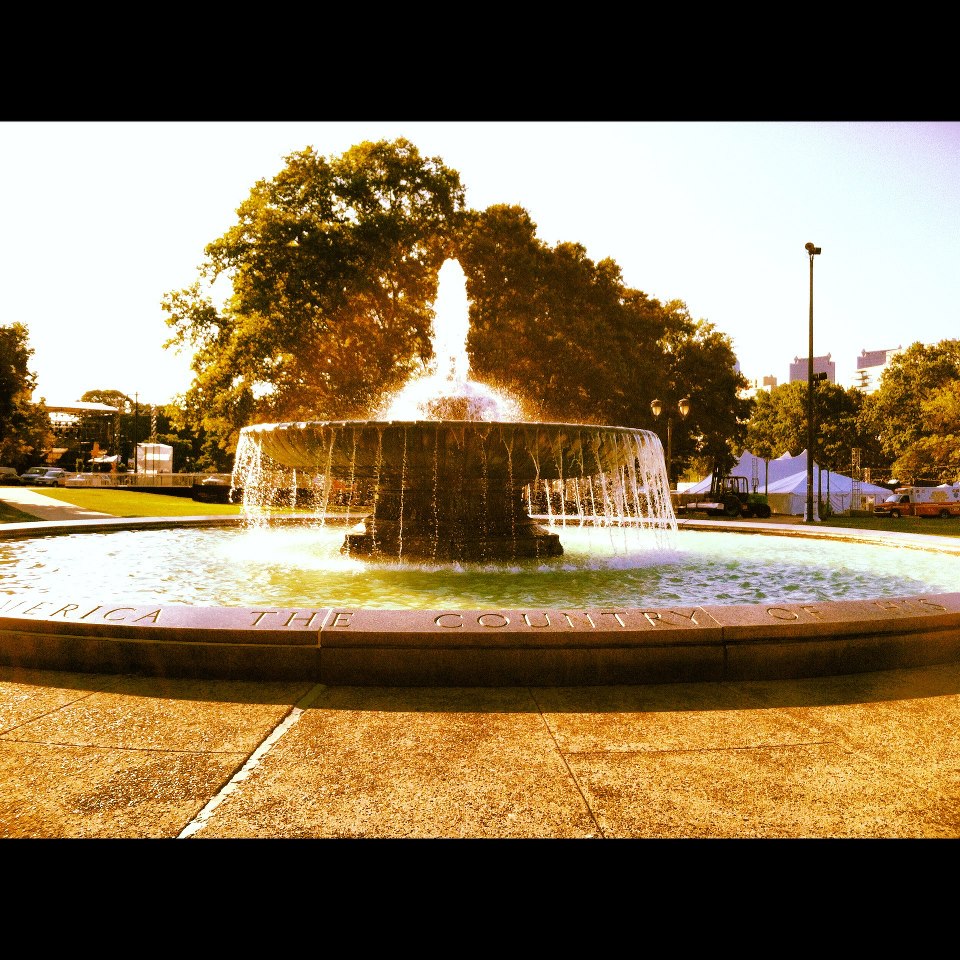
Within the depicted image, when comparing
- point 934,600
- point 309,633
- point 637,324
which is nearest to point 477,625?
point 309,633

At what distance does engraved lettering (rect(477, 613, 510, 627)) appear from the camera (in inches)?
175

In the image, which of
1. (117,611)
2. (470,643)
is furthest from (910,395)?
(117,611)

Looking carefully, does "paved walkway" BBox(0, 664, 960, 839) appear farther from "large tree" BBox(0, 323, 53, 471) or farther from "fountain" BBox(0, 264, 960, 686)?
"large tree" BBox(0, 323, 53, 471)

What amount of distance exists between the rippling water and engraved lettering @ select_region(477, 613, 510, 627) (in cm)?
167

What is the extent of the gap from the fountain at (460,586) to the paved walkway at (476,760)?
0.17 metres

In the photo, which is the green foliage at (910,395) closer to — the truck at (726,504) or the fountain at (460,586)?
the truck at (726,504)

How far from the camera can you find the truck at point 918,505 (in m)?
34.5

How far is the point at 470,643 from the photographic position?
4273mm

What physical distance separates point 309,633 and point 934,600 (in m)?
4.41

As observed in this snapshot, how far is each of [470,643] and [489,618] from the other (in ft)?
1.11

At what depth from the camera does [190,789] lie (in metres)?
2.90

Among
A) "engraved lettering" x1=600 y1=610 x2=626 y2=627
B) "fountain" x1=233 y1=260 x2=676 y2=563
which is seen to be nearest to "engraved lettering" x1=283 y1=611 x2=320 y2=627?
"engraved lettering" x1=600 y1=610 x2=626 y2=627

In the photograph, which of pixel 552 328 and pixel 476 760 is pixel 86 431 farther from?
pixel 476 760

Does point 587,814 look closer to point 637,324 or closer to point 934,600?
point 934,600
